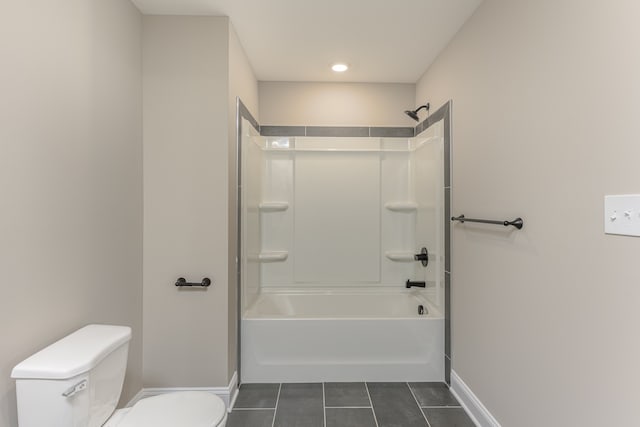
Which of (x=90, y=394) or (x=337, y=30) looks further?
(x=337, y=30)

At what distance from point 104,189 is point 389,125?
2.42 m

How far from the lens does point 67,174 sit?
4.68ft

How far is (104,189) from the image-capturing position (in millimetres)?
1692

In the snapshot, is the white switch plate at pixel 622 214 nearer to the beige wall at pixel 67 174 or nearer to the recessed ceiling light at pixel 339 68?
the beige wall at pixel 67 174

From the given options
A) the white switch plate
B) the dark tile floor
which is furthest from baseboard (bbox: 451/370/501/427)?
the white switch plate

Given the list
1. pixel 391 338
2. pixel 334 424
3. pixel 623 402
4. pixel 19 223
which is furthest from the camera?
pixel 391 338

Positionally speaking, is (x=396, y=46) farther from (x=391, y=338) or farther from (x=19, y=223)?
(x=19, y=223)

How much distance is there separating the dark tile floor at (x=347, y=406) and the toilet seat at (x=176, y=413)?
2.22ft

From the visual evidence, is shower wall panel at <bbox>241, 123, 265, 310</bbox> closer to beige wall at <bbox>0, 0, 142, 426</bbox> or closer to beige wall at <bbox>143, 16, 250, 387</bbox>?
beige wall at <bbox>143, 16, 250, 387</bbox>

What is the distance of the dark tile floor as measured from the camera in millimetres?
2012

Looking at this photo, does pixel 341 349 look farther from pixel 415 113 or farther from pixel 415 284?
pixel 415 113

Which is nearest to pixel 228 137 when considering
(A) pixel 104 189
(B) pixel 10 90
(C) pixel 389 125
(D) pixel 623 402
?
(A) pixel 104 189

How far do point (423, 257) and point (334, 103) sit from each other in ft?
5.25

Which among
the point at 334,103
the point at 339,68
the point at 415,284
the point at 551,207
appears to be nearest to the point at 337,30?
the point at 339,68
